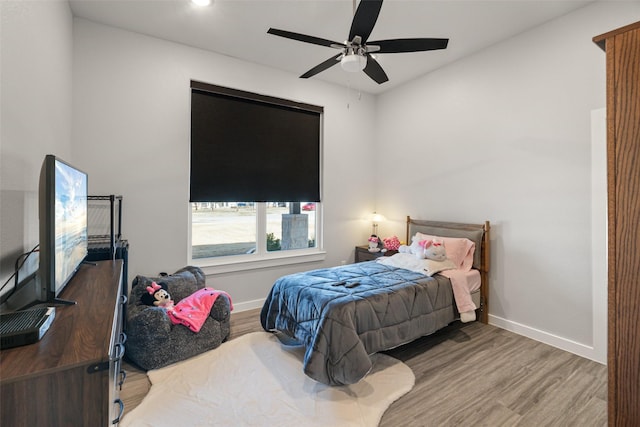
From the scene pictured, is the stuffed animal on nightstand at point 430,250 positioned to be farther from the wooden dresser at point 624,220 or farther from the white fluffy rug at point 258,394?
the wooden dresser at point 624,220

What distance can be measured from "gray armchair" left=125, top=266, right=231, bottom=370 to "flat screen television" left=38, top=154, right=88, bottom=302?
86 centimetres

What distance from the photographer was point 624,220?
962mm

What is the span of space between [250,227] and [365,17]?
2.72 metres

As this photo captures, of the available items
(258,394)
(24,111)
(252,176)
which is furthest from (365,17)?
(258,394)

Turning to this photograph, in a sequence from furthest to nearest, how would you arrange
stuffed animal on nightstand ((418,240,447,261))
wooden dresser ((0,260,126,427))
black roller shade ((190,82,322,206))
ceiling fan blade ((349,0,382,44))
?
black roller shade ((190,82,322,206)) < stuffed animal on nightstand ((418,240,447,261)) < ceiling fan blade ((349,0,382,44)) < wooden dresser ((0,260,126,427))

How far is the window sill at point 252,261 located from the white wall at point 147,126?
0.10 metres

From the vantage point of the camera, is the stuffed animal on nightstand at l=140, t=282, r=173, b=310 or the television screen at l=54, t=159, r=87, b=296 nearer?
the television screen at l=54, t=159, r=87, b=296

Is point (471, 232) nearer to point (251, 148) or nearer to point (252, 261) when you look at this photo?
point (252, 261)

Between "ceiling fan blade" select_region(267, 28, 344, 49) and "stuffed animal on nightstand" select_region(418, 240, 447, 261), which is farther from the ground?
"ceiling fan blade" select_region(267, 28, 344, 49)

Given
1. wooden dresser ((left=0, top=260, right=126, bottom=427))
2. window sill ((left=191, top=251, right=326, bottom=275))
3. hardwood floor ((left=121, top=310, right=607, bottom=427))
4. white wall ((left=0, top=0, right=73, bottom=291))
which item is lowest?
hardwood floor ((left=121, top=310, right=607, bottom=427))

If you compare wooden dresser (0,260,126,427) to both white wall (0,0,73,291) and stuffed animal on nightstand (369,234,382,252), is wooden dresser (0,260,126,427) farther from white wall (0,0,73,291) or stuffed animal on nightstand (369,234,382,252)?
stuffed animal on nightstand (369,234,382,252)

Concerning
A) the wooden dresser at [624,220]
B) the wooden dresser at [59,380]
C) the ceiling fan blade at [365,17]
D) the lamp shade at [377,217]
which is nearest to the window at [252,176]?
the lamp shade at [377,217]

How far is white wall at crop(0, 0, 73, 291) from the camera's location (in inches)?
50.5

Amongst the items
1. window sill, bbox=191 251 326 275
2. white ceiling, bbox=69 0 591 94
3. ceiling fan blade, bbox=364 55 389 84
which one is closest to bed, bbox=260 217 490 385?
window sill, bbox=191 251 326 275
